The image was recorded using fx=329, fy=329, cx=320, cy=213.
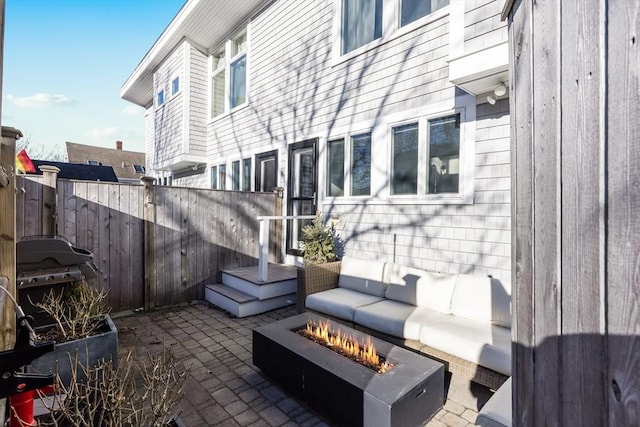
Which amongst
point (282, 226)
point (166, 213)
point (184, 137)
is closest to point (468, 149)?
point (282, 226)

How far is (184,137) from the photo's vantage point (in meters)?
9.06

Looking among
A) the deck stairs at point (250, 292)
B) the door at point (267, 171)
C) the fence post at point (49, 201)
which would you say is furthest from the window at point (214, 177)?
the fence post at point (49, 201)

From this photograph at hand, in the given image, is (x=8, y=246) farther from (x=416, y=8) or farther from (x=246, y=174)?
(x=246, y=174)

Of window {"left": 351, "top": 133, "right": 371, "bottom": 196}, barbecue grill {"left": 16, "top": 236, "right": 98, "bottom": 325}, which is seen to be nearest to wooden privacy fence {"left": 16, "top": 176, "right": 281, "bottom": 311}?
barbecue grill {"left": 16, "top": 236, "right": 98, "bottom": 325}

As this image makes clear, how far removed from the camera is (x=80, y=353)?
283 centimetres

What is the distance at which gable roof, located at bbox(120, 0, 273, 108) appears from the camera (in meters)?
7.47

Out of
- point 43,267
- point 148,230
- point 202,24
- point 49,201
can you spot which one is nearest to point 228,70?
point 202,24

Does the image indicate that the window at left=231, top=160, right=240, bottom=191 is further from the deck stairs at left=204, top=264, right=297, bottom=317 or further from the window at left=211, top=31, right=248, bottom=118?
the deck stairs at left=204, top=264, right=297, bottom=317

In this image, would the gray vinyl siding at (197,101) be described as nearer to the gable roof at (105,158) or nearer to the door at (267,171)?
the door at (267,171)

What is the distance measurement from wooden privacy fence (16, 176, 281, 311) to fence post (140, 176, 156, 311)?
0.01 meters

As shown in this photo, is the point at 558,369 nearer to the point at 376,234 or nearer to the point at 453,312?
the point at 453,312

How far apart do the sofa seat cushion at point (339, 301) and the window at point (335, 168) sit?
1.83 meters

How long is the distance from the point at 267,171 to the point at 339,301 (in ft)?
13.4

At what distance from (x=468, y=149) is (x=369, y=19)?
282 centimetres
